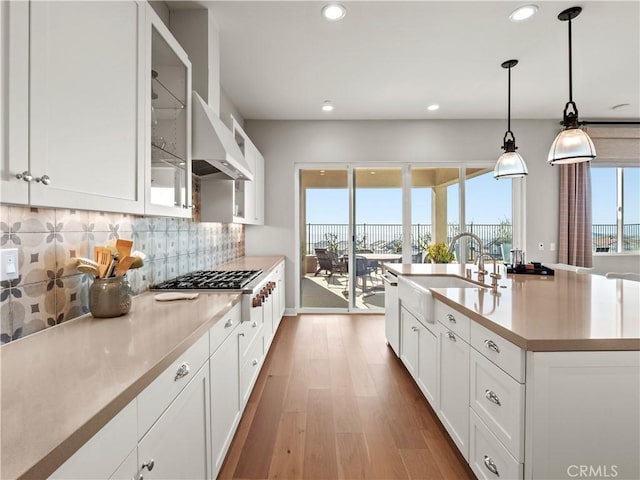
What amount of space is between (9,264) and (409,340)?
97.0 inches

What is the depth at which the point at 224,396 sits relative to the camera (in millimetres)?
1605

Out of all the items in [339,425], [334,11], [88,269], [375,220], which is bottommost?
[339,425]

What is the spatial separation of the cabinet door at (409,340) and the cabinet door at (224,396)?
1327 mm

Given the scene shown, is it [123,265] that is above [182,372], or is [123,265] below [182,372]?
above

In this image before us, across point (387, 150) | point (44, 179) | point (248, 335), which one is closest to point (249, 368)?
point (248, 335)

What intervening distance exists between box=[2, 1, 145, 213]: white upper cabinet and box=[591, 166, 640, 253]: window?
19.6ft

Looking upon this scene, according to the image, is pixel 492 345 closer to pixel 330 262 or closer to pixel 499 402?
pixel 499 402

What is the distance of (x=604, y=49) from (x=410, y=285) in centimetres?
286

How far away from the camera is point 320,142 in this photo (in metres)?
4.66

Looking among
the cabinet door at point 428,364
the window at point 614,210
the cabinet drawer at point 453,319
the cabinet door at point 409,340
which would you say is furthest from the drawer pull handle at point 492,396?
the window at point 614,210

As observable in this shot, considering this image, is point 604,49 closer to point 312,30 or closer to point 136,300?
point 312,30

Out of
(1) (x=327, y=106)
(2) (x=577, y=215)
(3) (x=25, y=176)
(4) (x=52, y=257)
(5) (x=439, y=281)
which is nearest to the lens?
(3) (x=25, y=176)

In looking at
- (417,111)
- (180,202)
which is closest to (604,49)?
(417,111)

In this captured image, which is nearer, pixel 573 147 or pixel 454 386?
pixel 454 386
